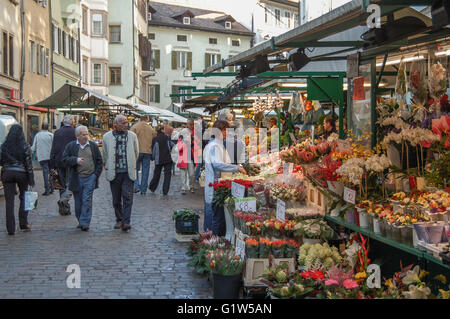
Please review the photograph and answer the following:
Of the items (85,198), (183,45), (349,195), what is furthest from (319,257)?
(183,45)

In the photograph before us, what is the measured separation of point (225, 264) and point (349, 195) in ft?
4.95

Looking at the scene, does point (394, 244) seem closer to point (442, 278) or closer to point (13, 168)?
point (442, 278)

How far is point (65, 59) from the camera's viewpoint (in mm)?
34250

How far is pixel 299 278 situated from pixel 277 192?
2.51m

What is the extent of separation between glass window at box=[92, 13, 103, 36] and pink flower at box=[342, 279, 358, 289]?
138ft

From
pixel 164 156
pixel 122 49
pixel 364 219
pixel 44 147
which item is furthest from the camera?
pixel 122 49

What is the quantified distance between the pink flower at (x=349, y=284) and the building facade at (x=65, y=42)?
28.1m

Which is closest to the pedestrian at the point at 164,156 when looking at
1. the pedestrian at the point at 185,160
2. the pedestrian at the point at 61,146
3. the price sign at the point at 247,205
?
the pedestrian at the point at 185,160

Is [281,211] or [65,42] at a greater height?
[65,42]

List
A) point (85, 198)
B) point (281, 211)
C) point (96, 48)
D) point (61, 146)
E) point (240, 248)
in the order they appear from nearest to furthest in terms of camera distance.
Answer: point (240, 248) < point (281, 211) < point (85, 198) < point (61, 146) < point (96, 48)

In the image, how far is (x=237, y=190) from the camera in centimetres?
856

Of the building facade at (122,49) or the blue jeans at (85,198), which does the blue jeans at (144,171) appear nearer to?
the blue jeans at (85,198)

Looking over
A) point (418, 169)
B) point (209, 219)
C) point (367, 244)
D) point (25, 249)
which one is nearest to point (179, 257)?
point (209, 219)

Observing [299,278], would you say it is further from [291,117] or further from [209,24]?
[209,24]
